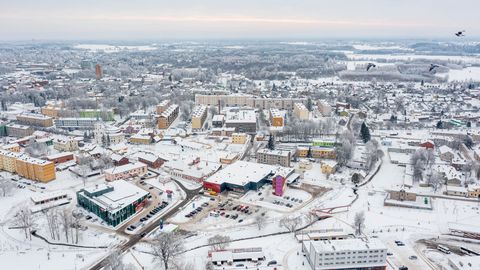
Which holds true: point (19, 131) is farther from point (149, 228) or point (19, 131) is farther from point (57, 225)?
point (149, 228)

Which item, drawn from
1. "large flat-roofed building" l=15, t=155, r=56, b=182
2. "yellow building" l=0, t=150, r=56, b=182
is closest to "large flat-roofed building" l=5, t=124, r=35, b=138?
"yellow building" l=0, t=150, r=56, b=182

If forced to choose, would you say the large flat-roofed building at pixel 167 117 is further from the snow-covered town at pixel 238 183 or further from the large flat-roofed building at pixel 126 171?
the large flat-roofed building at pixel 126 171

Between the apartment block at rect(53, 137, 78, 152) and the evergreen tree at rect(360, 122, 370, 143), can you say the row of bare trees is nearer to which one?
the apartment block at rect(53, 137, 78, 152)

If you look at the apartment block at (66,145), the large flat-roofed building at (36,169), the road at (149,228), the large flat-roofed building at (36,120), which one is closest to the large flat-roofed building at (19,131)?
the large flat-roofed building at (36,120)

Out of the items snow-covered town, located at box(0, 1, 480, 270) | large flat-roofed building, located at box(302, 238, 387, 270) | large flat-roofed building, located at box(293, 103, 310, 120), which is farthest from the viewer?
large flat-roofed building, located at box(293, 103, 310, 120)

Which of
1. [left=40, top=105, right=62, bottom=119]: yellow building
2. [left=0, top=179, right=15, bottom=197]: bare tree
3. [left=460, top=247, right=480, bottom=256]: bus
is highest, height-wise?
[left=40, top=105, right=62, bottom=119]: yellow building

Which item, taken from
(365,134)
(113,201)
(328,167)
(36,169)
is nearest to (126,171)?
(113,201)

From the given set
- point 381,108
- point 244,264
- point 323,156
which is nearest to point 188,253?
point 244,264
